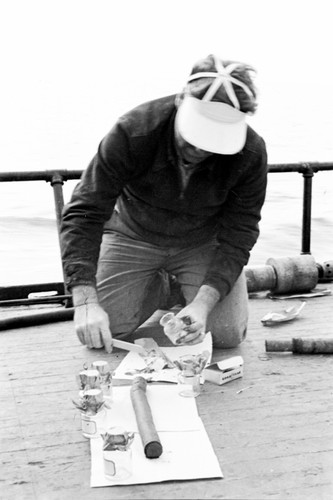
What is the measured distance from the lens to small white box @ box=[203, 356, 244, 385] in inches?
91.2

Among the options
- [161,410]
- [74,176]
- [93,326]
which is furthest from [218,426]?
[74,176]

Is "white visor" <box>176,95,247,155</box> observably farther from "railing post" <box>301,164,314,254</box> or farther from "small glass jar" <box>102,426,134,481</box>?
"railing post" <box>301,164,314,254</box>

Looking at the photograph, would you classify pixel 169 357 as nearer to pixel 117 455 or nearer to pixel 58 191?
pixel 117 455

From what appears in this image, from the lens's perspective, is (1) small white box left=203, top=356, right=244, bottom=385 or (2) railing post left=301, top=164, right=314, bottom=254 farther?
(2) railing post left=301, top=164, right=314, bottom=254

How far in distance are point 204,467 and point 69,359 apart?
0.97 m

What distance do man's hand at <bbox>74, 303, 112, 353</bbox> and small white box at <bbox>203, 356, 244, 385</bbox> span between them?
0.36 metres

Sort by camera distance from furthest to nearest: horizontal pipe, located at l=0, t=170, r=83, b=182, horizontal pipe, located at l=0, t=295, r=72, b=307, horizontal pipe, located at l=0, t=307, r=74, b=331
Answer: horizontal pipe, located at l=0, t=295, r=72, b=307 < horizontal pipe, located at l=0, t=170, r=83, b=182 < horizontal pipe, located at l=0, t=307, r=74, b=331

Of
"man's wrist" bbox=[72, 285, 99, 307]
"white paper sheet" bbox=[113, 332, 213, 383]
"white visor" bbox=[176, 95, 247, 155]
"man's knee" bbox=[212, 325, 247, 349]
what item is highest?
"white visor" bbox=[176, 95, 247, 155]

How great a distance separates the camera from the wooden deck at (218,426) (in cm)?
171

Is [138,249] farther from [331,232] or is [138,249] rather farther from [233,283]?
[331,232]

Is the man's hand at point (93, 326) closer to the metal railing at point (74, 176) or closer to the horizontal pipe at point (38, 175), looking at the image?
the metal railing at point (74, 176)

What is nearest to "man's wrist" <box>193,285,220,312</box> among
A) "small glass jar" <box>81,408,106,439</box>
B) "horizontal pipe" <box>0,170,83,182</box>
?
"small glass jar" <box>81,408,106,439</box>

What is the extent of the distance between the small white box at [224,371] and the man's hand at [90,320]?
1.18 ft

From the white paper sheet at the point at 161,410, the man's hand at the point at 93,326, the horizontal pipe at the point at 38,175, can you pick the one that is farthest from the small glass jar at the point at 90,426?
the horizontal pipe at the point at 38,175
